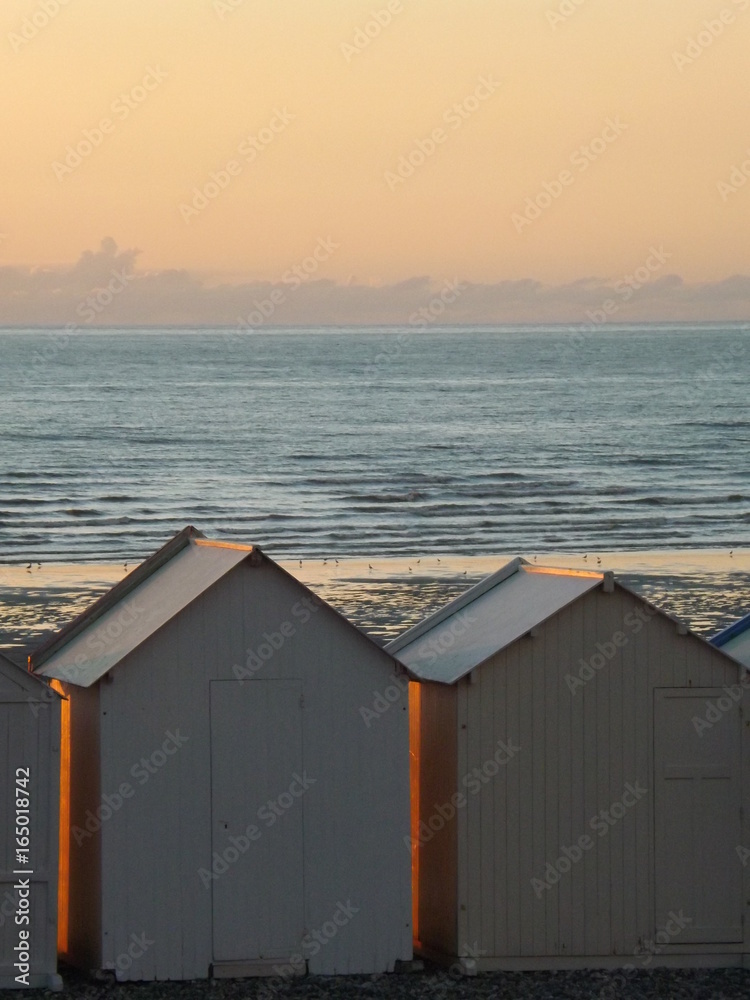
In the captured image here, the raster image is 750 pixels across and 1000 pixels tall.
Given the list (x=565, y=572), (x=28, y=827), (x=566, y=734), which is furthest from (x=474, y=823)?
(x=28, y=827)

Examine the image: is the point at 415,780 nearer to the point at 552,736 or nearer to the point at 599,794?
the point at 552,736

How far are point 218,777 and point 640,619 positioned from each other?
3.07 metres

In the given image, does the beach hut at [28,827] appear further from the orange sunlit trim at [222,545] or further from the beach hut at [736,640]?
the beach hut at [736,640]

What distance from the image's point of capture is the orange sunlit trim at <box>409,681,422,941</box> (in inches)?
451

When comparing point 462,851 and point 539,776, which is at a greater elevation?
point 539,776

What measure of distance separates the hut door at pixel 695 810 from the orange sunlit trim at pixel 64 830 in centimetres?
408

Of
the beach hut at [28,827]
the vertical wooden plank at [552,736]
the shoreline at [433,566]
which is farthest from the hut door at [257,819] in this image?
the shoreline at [433,566]

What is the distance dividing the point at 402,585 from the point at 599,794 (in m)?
21.0

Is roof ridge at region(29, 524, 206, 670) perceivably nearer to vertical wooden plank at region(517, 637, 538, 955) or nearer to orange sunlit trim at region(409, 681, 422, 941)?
orange sunlit trim at region(409, 681, 422, 941)

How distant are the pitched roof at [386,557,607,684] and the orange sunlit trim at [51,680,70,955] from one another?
250cm

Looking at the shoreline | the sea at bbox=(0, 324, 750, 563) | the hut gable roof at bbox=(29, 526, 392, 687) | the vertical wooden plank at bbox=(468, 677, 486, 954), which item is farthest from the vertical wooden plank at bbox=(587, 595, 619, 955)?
the sea at bbox=(0, 324, 750, 563)

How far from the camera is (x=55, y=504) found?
160ft

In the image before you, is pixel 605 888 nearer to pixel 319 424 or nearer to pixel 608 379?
pixel 319 424

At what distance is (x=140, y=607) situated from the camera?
37.8 feet
